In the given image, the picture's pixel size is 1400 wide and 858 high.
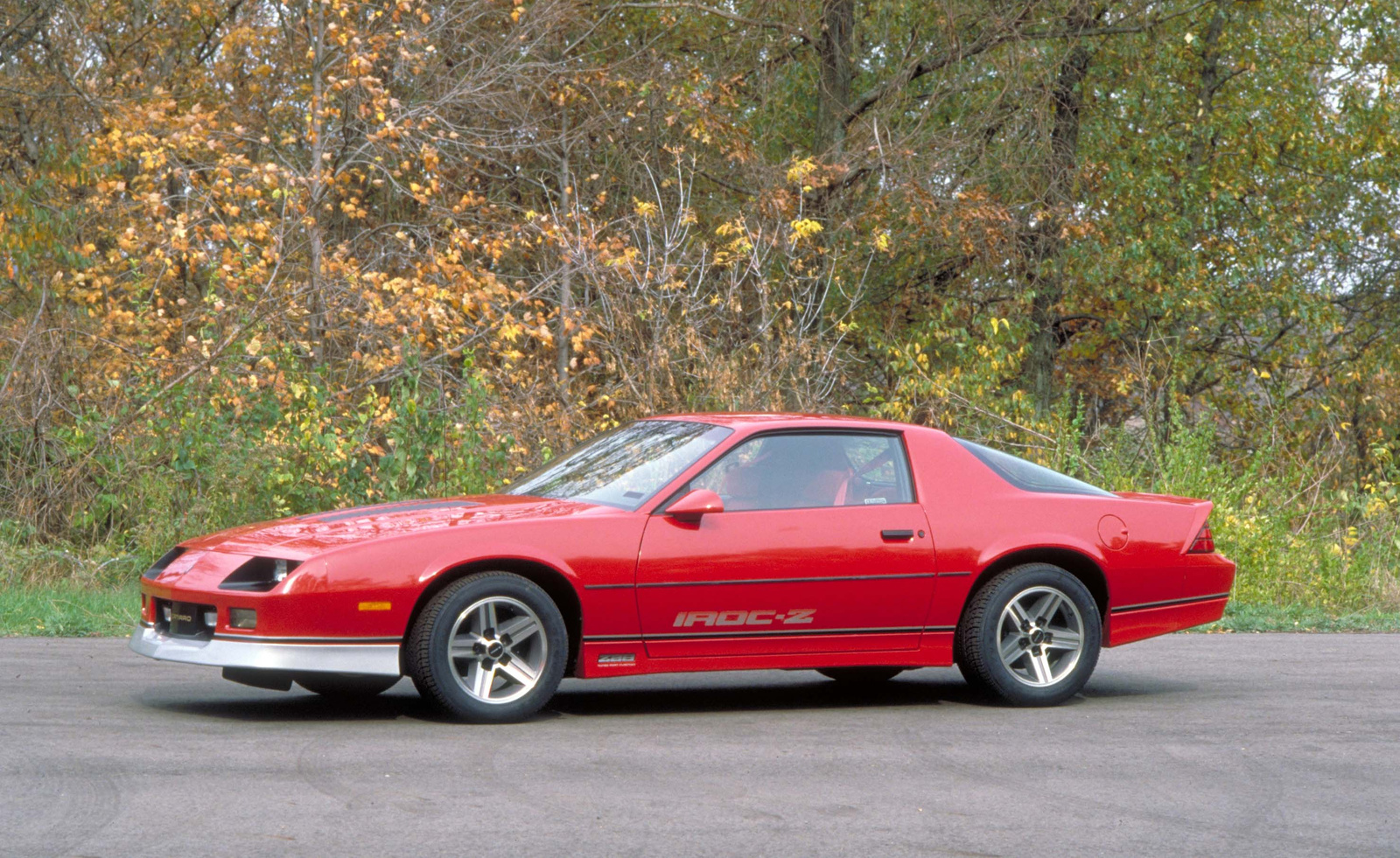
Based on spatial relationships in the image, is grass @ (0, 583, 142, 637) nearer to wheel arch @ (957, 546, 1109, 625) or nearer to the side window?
the side window

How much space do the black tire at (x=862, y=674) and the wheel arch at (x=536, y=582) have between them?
2.09 meters

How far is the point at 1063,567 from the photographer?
8.34m

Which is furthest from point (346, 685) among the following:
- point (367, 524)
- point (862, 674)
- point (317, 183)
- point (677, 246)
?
point (677, 246)

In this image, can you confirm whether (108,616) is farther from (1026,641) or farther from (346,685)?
(1026,641)

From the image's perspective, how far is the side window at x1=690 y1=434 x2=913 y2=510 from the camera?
7.77 meters

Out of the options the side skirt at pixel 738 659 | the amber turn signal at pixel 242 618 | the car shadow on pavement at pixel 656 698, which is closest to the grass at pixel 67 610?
the car shadow on pavement at pixel 656 698

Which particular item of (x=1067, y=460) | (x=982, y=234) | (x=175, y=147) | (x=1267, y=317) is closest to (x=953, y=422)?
(x=1067, y=460)

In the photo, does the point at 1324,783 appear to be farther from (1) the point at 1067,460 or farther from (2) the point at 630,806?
(1) the point at 1067,460

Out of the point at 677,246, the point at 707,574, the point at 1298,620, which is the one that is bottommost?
the point at 1298,620

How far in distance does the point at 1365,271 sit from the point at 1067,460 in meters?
16.7

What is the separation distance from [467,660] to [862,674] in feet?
9.20

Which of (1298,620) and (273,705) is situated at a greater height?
(273,705)

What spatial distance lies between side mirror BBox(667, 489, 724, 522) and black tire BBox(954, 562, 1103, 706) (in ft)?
4.95

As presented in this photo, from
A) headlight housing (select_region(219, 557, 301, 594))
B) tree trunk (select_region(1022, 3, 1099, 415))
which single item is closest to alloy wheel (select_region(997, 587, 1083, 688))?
headlight housing (select_region(219, 557, 301, 594))
